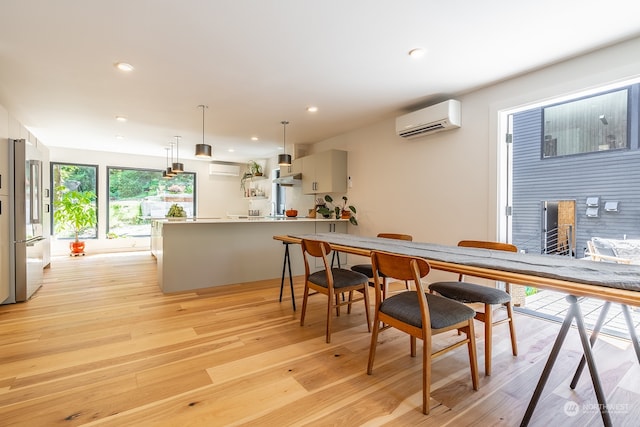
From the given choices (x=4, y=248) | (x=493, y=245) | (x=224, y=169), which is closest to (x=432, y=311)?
(x=493, y=245)

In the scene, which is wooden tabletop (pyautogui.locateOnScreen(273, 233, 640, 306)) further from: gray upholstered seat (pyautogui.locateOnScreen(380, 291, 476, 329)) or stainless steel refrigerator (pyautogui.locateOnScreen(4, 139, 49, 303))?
stainless steel refrigerator (pyautogui.locateOnScreen(4, 139, 49, 303))

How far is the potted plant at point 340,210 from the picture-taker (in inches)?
203

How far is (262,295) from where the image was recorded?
367 centimetres

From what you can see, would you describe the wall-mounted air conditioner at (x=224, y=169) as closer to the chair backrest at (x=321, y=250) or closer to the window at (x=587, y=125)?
the chair backrest at (x=321, y=250)

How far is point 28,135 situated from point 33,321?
2508 mm

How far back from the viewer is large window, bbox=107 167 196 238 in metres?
7.36

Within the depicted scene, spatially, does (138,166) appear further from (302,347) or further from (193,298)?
(302,347)

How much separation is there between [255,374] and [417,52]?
9.28 ft

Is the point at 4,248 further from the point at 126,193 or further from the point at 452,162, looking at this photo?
the point at 452,162

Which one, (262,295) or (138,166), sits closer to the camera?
(262,295)

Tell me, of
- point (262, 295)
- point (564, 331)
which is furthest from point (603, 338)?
point (262, 295)

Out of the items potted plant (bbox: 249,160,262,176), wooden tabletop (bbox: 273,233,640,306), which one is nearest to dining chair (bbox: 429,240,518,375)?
wooden tabletop (bbox: 273,233,640,306)

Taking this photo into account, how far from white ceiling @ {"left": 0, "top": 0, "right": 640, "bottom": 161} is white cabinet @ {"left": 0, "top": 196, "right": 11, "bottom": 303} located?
1339 mm

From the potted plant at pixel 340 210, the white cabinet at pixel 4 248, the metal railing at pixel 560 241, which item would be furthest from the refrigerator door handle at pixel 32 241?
the metal railing at pixel 560 241
